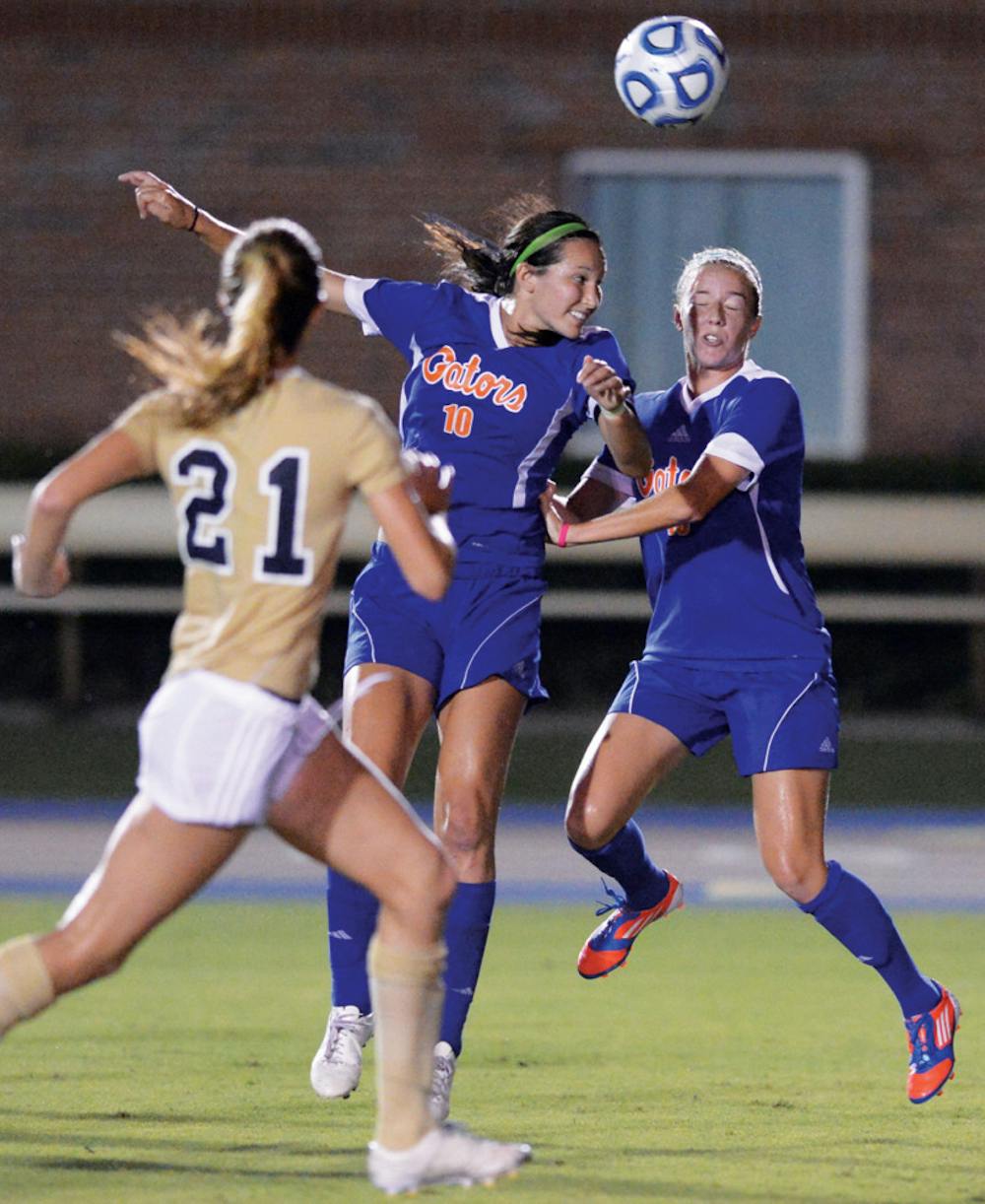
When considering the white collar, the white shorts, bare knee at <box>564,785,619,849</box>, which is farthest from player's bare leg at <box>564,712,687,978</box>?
the white shorts

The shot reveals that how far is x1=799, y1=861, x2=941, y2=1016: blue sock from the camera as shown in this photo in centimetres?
590

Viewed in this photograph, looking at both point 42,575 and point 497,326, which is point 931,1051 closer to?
point 497,326

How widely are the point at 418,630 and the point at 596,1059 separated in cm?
147

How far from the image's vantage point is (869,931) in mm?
5910

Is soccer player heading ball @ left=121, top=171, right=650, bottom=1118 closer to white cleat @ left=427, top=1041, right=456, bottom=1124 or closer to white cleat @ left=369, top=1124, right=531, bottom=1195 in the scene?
white cleat @ left=427, top=1041, right=456, bottom=1124

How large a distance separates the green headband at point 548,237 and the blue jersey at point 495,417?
232 mm

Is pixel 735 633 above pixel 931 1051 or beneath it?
above

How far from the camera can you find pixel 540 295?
5906 mm

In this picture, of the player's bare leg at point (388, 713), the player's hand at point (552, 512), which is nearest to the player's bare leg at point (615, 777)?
the player's bare leg at point (388, 713)

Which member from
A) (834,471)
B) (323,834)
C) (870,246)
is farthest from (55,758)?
(323,834)

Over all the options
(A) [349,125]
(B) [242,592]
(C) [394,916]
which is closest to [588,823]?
(C) [394,916]

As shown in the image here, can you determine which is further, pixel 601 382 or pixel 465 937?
pixel 465 937

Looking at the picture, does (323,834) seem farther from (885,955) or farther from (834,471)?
(834,471)

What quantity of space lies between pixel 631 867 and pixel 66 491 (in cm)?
260
